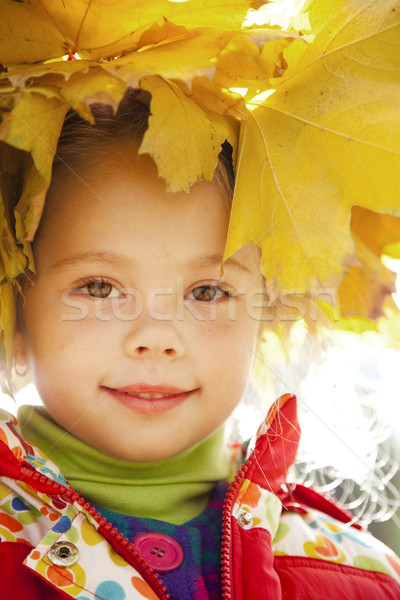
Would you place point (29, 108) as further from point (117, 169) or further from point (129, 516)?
point (129, 516)

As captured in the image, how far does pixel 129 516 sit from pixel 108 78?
607 millimetres

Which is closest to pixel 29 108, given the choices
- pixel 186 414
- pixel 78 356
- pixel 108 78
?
pixel 108 78

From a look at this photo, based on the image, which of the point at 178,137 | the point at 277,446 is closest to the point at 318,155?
the point at 178,137

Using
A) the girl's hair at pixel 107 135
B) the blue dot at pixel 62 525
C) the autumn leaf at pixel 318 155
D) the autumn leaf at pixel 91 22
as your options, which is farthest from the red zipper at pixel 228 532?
the autumn leaf at pixel 91 22

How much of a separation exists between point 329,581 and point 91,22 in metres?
0.84

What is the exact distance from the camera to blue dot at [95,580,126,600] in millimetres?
767

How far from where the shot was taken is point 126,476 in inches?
38.9

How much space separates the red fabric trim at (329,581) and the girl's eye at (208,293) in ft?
1.34

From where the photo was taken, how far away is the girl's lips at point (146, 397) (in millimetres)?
923

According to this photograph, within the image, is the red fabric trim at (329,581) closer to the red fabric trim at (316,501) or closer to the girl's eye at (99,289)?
the red fabric trim at (316,501)

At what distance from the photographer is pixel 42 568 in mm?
763

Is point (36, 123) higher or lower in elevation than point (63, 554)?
higher

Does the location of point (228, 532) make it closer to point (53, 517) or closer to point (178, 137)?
point (53, 517)

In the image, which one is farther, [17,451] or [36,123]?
[17,451]
